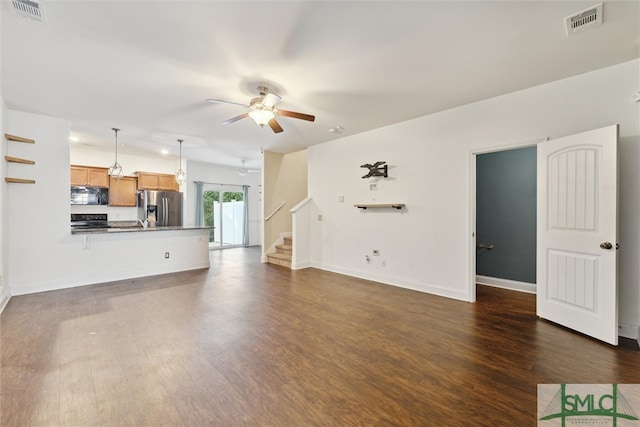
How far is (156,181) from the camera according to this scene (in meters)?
7.49

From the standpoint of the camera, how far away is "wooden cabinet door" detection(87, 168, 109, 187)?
21.4ft

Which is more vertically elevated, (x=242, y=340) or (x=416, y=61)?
(x=416, y=61)

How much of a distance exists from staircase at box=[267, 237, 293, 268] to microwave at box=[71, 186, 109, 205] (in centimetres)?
444

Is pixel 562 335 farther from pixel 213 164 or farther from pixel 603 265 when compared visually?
pixel 213 164

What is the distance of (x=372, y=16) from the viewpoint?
204cm

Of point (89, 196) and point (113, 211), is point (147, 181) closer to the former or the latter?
point (113, 211)

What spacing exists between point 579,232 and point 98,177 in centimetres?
910

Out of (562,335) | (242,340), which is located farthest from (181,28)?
(562,335)

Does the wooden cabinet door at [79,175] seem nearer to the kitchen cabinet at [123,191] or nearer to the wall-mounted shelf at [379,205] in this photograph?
the kitchen cabinet at [123,191]

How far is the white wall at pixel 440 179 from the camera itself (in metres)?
2.72

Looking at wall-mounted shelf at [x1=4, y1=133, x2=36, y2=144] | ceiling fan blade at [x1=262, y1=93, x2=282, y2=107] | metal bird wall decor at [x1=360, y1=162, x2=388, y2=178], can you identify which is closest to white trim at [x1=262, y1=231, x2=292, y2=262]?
metal bird wall decor at [x1=360, y1=162, x2=388, y2=178]

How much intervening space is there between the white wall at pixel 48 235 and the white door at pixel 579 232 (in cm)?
653

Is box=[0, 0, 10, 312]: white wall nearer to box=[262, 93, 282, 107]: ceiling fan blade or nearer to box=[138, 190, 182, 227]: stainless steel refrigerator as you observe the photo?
box=[138, 190, 182, 227]: stainless steel refrigerator

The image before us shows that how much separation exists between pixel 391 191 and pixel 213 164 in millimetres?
6389
